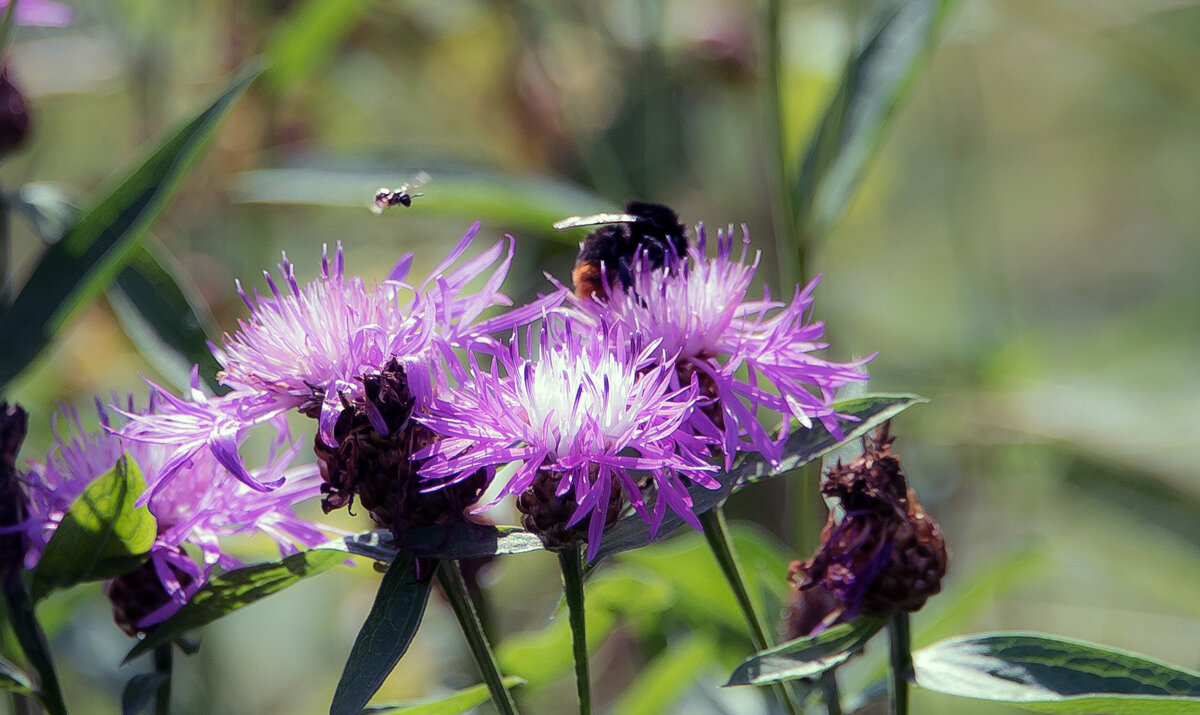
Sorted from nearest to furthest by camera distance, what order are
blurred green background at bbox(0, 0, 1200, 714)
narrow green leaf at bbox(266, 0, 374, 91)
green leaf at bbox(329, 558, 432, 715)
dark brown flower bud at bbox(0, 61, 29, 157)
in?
1. green leaf at bbox(329, 558, 432, 715)
2. dark brown flower bud at bbox(0, 61, 29, 157)
3. narrow green leaf at bbox(266, 0, 374, 91)
4. blurred green background at bbox(0, 0, 1200, 714)

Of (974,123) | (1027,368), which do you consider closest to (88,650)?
(1027,368)

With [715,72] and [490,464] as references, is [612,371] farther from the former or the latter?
[715,72]

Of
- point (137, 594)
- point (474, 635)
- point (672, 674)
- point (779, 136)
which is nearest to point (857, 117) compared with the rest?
point (779, 136)

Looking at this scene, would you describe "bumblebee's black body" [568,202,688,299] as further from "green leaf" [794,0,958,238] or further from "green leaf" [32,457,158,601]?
"green leaf" [32,457,158,601]

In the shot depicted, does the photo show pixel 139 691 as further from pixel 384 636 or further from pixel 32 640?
pixel 384 636

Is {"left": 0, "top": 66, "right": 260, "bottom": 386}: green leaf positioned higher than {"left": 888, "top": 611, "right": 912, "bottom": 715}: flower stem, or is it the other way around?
{"left": 0, "top": 66, "right": 260, "bottom": 386}: green leaf

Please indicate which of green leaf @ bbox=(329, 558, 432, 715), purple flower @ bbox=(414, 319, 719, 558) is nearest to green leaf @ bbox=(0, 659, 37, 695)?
green leaf @ bbox=(329, 558, 432, 715)
